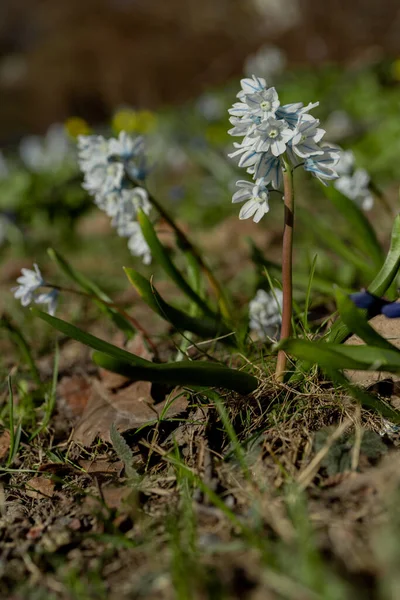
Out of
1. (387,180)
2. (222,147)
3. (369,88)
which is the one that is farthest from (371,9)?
(387,180)

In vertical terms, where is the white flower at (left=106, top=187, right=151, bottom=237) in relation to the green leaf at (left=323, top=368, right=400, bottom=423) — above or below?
above

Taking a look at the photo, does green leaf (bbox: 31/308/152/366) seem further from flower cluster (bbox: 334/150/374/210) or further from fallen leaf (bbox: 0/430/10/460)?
flower cluster (bbox: 334/150/374/210)

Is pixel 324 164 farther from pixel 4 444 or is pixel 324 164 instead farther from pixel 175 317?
pixel 4 444

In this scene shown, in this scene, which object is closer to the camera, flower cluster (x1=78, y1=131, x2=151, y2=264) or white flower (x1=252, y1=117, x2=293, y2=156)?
white flower (x1=252, y1=117, x2=293, y2=156)

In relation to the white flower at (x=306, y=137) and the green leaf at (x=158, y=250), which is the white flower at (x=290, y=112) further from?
the green leaf at (x=158, y=250)

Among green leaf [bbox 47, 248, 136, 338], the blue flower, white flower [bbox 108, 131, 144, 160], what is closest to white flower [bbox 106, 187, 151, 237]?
white flower [bbox 108, 131, 144, 160]

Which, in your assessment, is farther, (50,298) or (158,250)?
(50,298)

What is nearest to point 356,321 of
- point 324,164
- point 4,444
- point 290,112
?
point 324,164

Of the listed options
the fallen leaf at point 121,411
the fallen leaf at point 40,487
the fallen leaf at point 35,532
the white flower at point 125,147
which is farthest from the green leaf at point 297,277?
the fallen leaf at point 35,532
